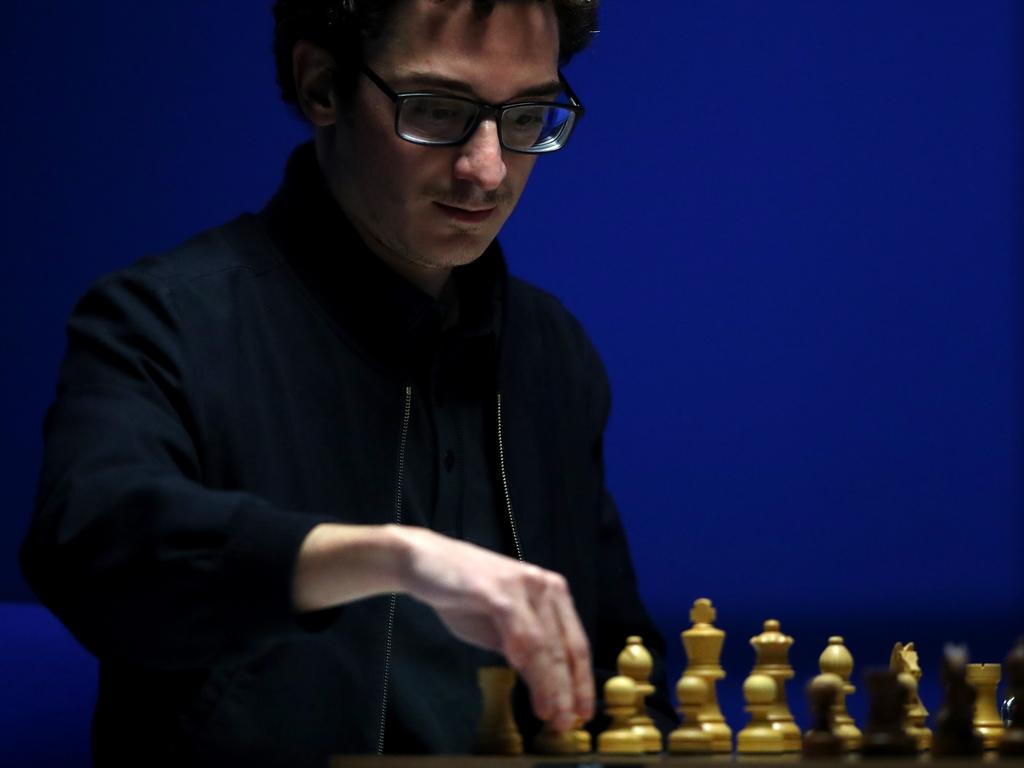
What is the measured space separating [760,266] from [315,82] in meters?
1.19

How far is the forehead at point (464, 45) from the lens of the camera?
6.09 feet

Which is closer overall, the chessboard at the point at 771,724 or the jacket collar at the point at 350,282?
the chessboard at the point at 771,724

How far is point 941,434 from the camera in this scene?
9.68 ft

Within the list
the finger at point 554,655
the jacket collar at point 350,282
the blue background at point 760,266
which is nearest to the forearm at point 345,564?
the finger at point 554,655

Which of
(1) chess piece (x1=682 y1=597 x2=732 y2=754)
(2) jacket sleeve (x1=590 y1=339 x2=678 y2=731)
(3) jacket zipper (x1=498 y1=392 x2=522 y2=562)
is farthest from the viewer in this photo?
(2) jacket sleeve (x1=590 y1=339 x2=678 y2=731)

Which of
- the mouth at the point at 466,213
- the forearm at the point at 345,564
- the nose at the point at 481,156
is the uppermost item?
the nose at the point at 481,156

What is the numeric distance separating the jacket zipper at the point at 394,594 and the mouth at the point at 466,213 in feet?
0.62

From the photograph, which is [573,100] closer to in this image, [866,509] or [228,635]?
[228,635]

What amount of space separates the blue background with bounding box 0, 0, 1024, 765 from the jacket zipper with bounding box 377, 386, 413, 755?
1.13 m

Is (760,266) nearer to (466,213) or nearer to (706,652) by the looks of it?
(466,213)

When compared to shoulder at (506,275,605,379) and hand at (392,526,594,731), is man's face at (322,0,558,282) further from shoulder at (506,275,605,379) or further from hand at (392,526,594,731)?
hand at (392,526,594,731)

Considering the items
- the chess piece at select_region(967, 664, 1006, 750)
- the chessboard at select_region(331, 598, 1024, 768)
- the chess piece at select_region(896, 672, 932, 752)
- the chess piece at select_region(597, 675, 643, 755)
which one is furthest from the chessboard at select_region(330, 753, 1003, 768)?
the chess piece at select_region(967, 664, 1006, 750)

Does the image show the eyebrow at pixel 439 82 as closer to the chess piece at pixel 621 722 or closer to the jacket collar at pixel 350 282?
the jacket collar at pixel 350 282

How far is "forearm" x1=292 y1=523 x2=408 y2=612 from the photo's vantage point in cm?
131
